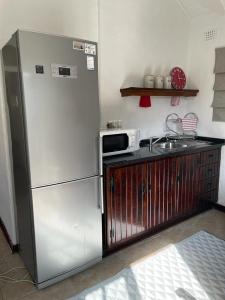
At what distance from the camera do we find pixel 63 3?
2285 millimetres

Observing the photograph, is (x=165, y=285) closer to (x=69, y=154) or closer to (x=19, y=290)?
(x=19, y=290)

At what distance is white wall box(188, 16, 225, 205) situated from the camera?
10.3 ft

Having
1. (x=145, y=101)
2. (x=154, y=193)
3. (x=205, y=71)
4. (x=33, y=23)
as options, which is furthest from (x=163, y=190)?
(x=33, y=23)

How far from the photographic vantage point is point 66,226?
192 cm

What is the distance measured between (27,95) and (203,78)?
2551 mm

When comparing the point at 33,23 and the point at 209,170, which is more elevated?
the point at 33,23

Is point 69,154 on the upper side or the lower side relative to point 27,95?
lower

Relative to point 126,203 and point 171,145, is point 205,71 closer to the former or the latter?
point 171,145

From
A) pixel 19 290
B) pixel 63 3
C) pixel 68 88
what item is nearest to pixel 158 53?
pixel 63 3

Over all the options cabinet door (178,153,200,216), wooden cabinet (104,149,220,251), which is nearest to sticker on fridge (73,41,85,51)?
wooden cabinet (104,149,220,251)

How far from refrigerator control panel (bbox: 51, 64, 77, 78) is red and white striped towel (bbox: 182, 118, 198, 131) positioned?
82.3 inches

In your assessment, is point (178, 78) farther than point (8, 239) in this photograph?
Yes

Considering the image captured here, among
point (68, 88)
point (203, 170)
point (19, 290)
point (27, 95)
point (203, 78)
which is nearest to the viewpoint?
point (27, 95)

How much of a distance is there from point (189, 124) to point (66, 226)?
2292 mm
